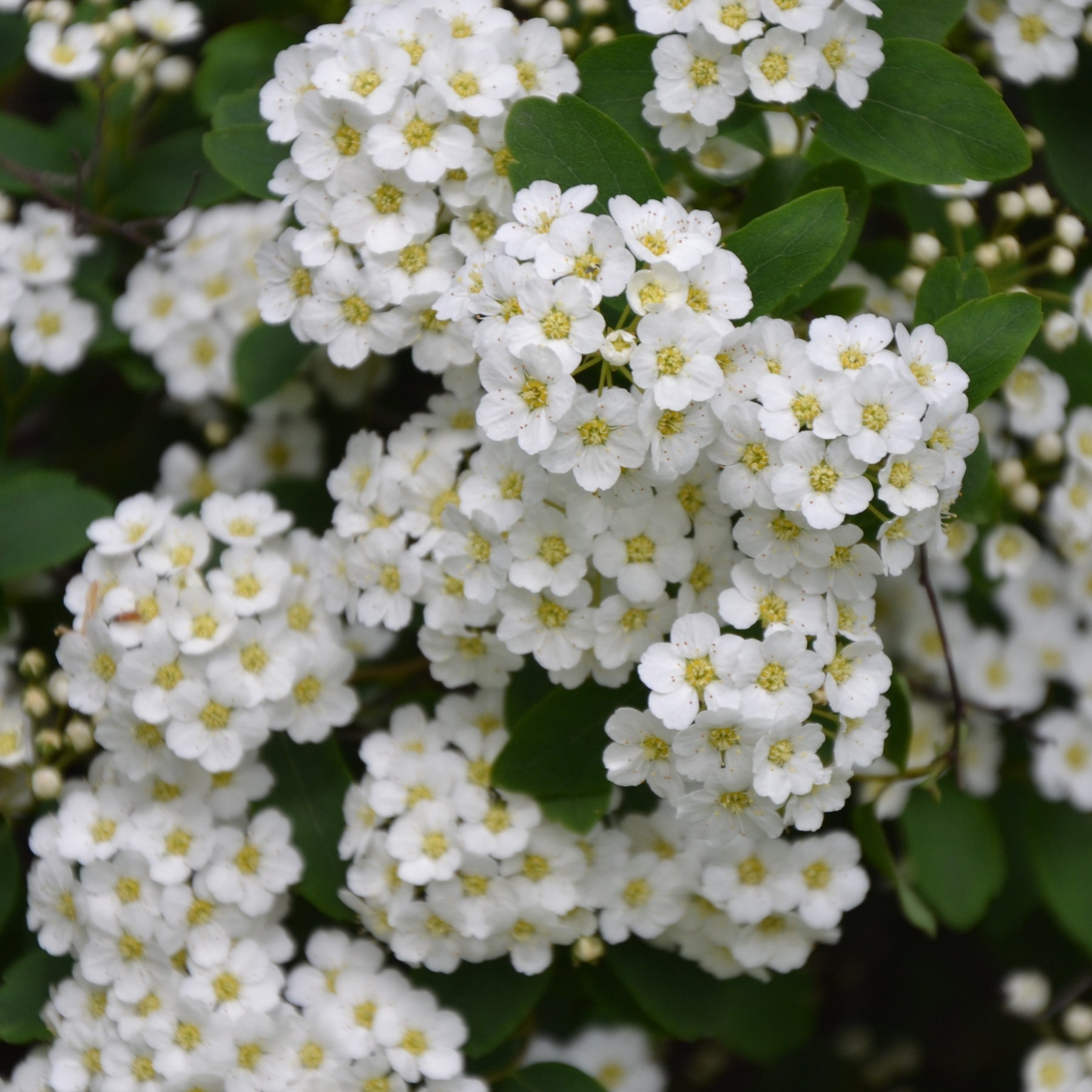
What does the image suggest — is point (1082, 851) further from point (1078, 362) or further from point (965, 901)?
point (1078, 362)

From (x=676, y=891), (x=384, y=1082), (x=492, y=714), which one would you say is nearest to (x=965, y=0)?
(x=492, y=714)

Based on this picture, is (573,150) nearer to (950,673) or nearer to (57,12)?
(950,673)

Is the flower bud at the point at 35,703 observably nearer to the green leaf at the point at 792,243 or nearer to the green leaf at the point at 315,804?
the green leaf at the point at 315,804

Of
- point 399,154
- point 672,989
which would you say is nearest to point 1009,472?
point 672,989

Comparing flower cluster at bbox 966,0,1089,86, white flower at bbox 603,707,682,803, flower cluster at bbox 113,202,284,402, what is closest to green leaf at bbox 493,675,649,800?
white flower at bbox 603,707,682,803

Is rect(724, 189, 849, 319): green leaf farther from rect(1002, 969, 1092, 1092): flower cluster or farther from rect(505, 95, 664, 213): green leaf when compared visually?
rect(1002, 969, 1092, 1092): flower cluster

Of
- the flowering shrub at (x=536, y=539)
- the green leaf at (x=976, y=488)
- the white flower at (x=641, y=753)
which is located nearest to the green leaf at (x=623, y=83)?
the flowering shrub at (x=536, y=539)
